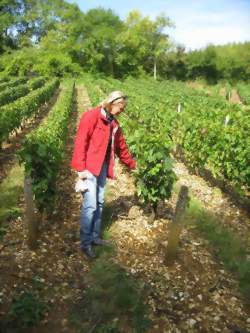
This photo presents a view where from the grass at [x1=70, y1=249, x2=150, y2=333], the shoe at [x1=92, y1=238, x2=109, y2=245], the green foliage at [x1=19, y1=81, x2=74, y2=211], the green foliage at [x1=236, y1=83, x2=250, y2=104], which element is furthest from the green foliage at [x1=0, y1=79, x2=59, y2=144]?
the green foliage at [x1=236, y1=83, x2=250, y2=104]

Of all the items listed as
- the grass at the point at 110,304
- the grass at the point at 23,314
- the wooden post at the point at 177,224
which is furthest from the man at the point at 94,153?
the grass at the point at 23,314

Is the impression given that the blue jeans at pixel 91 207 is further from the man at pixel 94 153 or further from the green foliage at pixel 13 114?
the green foliage at pixel 13 114

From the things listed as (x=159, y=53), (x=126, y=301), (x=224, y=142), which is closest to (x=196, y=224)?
(x=224, y=142)

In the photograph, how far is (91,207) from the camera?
529cm

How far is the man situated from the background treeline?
4580cm

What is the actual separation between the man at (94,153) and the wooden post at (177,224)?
104 centimetres

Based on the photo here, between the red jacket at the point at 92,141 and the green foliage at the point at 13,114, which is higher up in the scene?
the red jacket at the point at 92,141

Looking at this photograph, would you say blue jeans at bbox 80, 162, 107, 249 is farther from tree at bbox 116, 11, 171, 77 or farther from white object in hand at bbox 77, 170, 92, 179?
tree at bbox 116, 11, 171, 77

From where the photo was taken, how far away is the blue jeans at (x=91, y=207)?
17.1 feet

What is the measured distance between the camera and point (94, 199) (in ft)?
17.3

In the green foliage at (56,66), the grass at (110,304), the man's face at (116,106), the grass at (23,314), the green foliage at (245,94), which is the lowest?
the green foliage at (245,94)

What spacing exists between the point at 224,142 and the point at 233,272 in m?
3.68

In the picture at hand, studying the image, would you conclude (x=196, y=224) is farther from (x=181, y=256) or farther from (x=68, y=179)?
(x=68, y=179)

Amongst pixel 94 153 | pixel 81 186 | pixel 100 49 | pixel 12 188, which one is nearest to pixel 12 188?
pixel 12 188
